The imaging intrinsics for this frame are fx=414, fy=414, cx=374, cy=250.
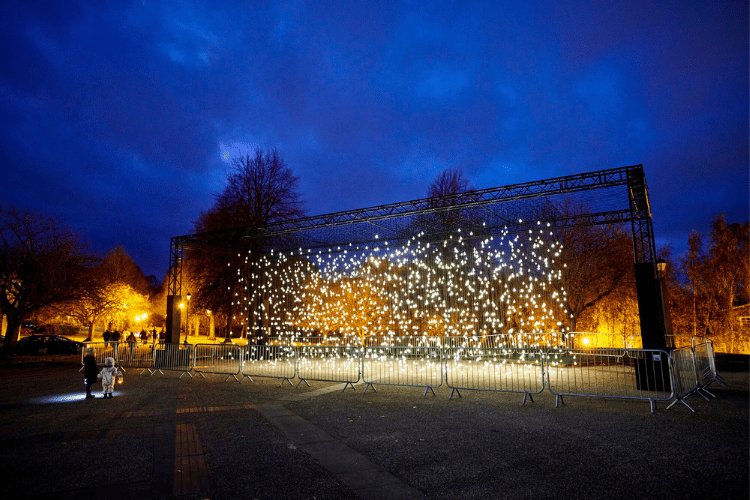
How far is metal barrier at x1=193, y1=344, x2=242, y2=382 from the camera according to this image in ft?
41.5

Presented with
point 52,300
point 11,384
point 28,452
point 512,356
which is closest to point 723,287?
point 512,356

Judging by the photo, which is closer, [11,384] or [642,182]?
[642,182]

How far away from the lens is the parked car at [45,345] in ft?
68.0

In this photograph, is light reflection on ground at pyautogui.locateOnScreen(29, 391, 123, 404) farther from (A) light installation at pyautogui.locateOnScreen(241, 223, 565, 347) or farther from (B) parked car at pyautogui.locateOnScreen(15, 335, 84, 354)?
(B) parked car at pyautogui.locateOnScreen(15, 335, 84, 354)

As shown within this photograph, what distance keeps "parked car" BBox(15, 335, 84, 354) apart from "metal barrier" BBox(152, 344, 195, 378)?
9.15 meters

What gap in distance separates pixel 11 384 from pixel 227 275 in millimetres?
14497

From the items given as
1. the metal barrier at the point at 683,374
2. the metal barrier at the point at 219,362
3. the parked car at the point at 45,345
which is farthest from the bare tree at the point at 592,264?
the parked car at the point at 45,345

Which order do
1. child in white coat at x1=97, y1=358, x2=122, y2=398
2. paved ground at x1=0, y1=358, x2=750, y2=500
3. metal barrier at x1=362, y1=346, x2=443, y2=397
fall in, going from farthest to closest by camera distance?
metal barrier at x1=362, y1=346, x2=443, y2=397 → child in white coat at x1=97, y1=358, x2=122, y2=398 → paved ground at x1=0, y1=358, x2=750, y2=500

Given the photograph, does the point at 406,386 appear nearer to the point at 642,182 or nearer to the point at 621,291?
the point at 642,182

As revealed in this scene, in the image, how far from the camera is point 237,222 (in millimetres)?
25188

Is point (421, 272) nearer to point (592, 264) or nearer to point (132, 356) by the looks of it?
point (592, 264)

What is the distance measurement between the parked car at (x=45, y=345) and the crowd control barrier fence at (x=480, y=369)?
7.85 m

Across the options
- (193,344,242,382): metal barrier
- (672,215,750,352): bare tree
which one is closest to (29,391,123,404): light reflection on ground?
(193,344,242,382): metal barrier

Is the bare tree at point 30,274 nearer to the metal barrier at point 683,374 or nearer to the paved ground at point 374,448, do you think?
the paved ground at point 374,448
